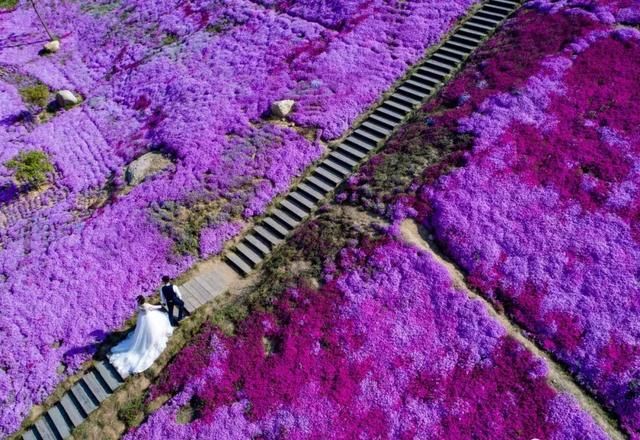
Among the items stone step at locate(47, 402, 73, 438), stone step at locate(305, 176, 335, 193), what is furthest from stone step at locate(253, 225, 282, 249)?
stone step at locate(47, 402, 73, 438)

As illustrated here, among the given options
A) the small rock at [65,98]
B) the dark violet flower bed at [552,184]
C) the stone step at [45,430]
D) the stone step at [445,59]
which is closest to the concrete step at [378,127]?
the dark violet flower bed at [552,184]

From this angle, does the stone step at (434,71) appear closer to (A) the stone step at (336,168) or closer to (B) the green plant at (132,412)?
(A) the stone step at (336,168)

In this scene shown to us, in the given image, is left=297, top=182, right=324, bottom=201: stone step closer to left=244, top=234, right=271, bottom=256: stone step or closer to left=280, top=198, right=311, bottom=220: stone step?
left=280, top=198, right=311, bottom=220: stone step

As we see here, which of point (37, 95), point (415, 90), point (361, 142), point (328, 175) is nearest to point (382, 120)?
point (361, 142)

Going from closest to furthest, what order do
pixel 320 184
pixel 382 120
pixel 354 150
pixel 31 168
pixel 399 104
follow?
pixel 320 184
pixel 354 150
pixel 382 120
pixel 399 104
pixel 31 168

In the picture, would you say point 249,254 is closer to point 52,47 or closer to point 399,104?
point 399,104

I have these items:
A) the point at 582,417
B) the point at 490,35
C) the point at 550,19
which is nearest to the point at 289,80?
the point at 490,35

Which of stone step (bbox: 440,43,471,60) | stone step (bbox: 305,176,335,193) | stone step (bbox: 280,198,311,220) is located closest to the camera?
stone step (bbox: 280,198,311,220)

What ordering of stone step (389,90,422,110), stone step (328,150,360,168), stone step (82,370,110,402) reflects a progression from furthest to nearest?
stone step (389,90,422,110) → stone step (328,150,360,168) → stone step (82,370,110,402)
